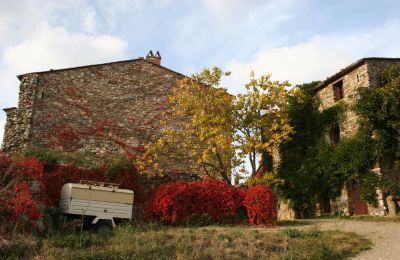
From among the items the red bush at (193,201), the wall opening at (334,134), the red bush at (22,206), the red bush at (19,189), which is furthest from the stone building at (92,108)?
the red bush at (22,206)

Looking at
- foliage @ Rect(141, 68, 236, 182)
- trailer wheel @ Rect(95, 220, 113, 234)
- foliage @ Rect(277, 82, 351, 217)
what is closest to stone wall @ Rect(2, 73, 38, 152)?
foliage @ Rect(141, 68, 236, 182)

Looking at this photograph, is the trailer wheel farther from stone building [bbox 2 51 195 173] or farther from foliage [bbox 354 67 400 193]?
foliage [bbox 354 67 400 193]

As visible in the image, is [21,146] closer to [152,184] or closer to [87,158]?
[87,158]

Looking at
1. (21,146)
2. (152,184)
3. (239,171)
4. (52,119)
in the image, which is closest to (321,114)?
(239,171)

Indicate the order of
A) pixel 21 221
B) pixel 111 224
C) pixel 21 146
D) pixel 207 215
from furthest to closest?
1. pixel 21 146
2. pixel 207 215
3. pixel 111 224
4. pixel 21 221

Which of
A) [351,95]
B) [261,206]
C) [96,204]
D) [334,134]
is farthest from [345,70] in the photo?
[96,204]

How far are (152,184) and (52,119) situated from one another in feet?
20.8

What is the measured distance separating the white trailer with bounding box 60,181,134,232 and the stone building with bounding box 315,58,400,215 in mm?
10657

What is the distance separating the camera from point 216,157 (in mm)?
17422

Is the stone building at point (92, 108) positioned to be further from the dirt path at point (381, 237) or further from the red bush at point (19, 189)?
the dirt path at point (381, 237)

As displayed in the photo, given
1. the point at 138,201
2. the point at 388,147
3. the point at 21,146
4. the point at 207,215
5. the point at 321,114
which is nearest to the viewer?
the point at 207,215

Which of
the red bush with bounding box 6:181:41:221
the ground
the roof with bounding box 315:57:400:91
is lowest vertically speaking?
the ground

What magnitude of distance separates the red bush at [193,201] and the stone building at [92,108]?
6.45 m

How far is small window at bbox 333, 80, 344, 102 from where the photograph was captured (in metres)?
20.2
